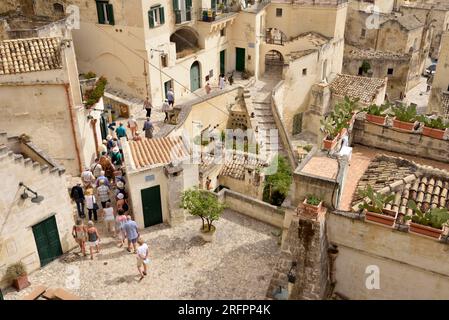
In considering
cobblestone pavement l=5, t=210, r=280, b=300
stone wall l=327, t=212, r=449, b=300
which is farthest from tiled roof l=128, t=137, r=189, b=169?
stone wall l=327, t=212, r=449, b=300

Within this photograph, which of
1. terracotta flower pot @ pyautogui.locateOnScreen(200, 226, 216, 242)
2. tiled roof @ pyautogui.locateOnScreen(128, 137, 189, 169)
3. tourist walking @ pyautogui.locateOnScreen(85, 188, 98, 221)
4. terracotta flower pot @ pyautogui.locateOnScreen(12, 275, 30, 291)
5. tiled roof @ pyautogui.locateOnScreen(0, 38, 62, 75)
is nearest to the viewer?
terracotta flower pot @ pyautogui.locateOnScreen(12, 275, 30, 291)

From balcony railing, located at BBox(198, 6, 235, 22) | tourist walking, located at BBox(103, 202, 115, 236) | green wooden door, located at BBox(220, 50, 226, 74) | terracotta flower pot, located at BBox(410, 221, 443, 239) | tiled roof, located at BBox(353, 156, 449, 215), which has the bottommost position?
tourist walking, located at BBox(103, 202, 115, 236)

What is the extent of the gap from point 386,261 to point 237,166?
40.0 ft

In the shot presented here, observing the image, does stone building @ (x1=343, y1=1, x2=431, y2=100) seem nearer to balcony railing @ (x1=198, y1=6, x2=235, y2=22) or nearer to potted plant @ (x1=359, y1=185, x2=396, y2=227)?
balcony railing @ (x1=198, y1=6, x2=235, y2=22)

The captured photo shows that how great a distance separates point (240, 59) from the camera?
38438 millimetres

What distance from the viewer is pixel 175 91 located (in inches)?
1307

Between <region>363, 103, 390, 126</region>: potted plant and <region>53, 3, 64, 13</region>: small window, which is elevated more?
<region>53, 3, 64, 13</region>: small window

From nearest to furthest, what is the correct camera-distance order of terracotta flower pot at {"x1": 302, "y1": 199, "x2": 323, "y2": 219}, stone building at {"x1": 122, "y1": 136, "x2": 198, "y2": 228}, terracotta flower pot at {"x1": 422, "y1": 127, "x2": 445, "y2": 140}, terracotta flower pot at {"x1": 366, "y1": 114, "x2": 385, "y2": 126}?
terracotta flower pot at {"x1": 302, "y1": 199, "x2": 323, "y2": 219} → terracotta flower pot at {"x1": 422, "y1": 127, "x2": 445, "y2": 140} → terracotta flower pot at {"x1": 366, "y1": 114, "x2": 385, "y2": 126} → stone building at {"x1": 122, "y1": 136, "x2": 198, "y2": 228}

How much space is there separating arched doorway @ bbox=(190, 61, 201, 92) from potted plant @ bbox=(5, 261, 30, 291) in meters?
22.0

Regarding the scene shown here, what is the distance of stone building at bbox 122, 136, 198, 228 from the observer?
1755 centimetres

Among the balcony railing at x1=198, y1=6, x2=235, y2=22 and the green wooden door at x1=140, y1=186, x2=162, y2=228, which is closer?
the green wooden door at x1=140, y1=186, x2=162, y2=228

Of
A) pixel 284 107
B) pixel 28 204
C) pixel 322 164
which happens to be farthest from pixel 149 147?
pixel 284 107
